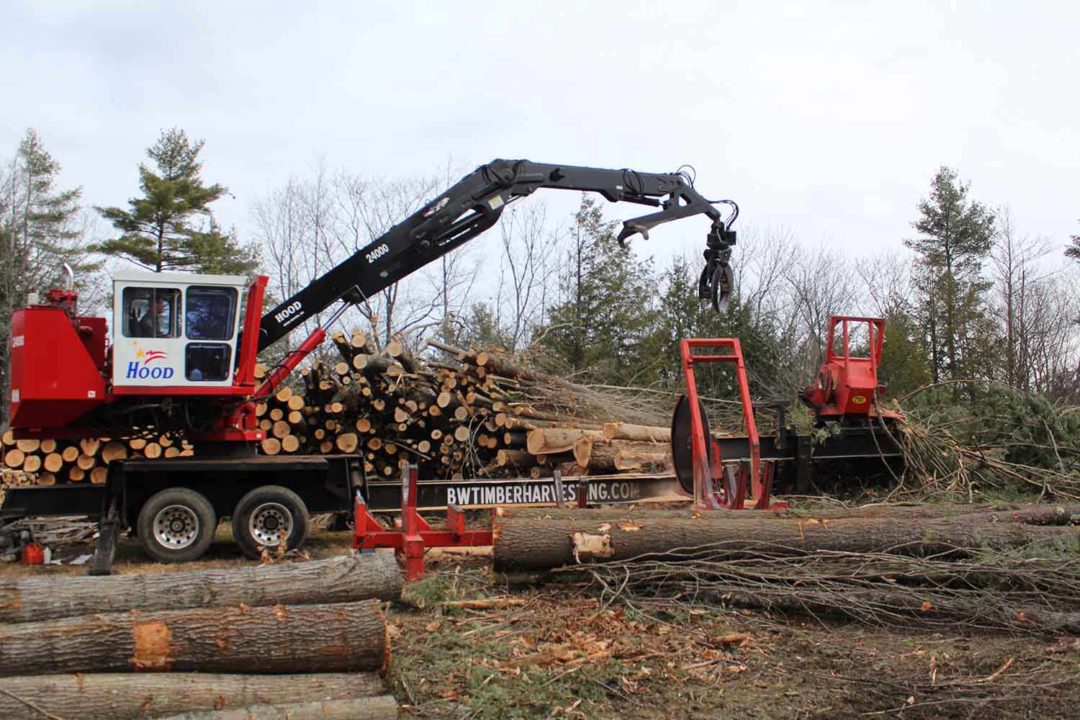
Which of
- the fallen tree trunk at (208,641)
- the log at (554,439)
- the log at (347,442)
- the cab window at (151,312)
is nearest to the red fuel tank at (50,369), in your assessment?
the cab window at (151,312)

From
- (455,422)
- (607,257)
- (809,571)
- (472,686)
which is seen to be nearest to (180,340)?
(455,422)

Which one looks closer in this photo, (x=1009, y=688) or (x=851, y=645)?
(x=1009, y=688)

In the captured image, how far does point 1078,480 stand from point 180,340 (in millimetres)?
11030

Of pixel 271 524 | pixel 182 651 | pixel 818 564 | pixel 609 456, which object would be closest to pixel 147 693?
pixel 182 651

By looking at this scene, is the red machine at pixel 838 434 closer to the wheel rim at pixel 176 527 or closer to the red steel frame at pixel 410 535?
the red steel frame at pixel 410 535

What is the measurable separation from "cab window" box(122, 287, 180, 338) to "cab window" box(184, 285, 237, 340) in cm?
14

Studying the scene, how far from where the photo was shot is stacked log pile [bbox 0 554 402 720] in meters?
4.65

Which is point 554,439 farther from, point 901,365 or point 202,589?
point 901,365

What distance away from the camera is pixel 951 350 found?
30328mm

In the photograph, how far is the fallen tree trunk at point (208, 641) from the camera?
484 centimetres

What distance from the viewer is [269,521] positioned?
1017 centimetres

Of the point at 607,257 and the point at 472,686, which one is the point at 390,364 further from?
the point at 607,257

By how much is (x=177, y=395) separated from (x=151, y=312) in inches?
35.3

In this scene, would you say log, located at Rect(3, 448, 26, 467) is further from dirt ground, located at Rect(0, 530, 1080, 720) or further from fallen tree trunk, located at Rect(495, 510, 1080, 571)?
fallen tree trunk, located at Rect(495, 510, 1080, 571)
